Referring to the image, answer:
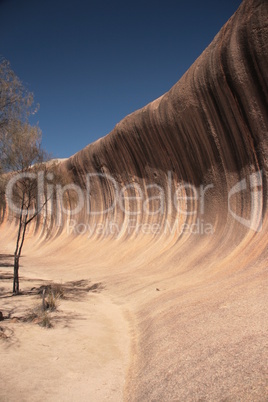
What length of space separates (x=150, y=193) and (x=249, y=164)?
6481 millimetres

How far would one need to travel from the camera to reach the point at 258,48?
325 inches

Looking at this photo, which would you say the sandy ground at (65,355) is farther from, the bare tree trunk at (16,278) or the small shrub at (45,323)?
the bare tree trunk at (16,278)

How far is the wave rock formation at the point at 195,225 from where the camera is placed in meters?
3.29

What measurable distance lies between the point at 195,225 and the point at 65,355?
765 centimetres

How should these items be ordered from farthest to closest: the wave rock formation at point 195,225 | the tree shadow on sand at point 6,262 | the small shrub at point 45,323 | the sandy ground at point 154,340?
the tree shadow on sand at point 6,262
the small shrub at point 45,323
the wave rock formation at point 195,225
the sandy ground at point 154,340

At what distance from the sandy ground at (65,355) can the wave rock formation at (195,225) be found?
0.93 ft

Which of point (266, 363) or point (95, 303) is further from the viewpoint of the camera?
point (95, 303)

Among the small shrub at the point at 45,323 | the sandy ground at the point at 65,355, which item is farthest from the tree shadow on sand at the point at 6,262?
the small shrub at the point at 45,323

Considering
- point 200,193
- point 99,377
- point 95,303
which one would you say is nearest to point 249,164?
point 200,193

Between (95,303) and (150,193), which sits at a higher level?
(150,193)

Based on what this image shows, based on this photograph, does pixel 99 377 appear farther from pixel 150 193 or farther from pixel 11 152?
pixel 150 193

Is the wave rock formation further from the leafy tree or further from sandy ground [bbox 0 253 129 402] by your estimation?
the leafy tree

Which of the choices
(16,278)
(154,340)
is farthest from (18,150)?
(154,340)

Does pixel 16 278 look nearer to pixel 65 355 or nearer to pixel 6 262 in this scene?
pixel 65 355
